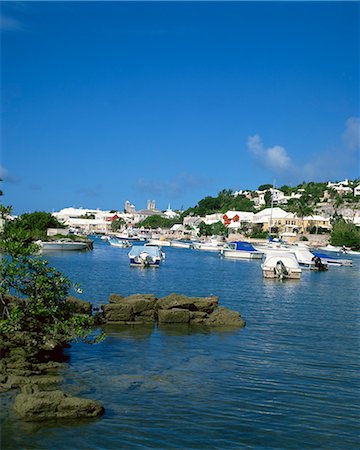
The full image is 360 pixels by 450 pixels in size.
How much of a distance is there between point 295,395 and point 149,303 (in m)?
10.8

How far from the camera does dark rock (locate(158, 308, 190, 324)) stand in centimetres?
2398

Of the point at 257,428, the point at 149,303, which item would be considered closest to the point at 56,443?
the point at 257,428

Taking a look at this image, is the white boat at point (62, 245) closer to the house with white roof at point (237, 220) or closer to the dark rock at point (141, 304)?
the dark rock at point (141, 304)

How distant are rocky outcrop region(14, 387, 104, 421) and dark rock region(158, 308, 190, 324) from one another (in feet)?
37.6

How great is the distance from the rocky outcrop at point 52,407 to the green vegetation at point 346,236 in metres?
113

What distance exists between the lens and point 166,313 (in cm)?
2398

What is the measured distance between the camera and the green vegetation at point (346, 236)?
119 m

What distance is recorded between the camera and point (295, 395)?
14.9 meters

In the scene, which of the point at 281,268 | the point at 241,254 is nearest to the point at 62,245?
the point at 241,254

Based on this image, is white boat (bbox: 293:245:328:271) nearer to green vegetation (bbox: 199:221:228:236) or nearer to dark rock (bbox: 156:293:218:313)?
dark rock (bbox: 156:293:218:313)

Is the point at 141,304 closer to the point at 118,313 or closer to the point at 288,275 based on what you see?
the point at 118,313

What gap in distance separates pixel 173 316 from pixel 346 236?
4033 inches

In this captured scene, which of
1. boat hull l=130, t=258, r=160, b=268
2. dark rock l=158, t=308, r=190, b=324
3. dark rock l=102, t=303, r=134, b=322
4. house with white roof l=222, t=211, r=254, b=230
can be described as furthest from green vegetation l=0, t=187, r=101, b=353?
house with white roof l=222, t=211, r=254, b=230

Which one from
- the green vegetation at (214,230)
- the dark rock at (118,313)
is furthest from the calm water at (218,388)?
the green vegetation at (214,230)
